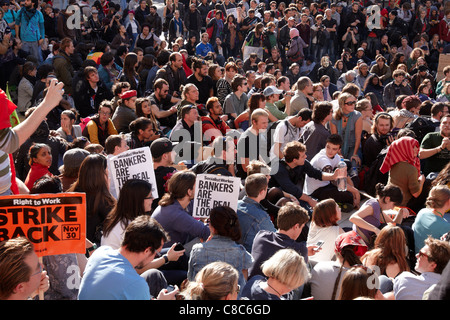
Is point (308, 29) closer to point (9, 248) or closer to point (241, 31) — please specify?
point (241, 31)

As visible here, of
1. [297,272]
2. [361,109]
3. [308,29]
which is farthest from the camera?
[308,29]

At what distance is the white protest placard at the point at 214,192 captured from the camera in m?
5.77

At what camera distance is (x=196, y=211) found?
19.1 ft

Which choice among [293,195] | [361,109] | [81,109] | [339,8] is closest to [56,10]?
[81,109]

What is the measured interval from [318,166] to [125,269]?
15.4 feet

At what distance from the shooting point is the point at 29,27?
527 inches

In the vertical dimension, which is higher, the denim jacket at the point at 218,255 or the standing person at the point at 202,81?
the standing person at the point at 202,81

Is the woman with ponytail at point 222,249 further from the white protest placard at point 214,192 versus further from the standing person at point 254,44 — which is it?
the standing person at point 254,44

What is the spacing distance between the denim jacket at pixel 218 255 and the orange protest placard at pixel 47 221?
2.90 feet

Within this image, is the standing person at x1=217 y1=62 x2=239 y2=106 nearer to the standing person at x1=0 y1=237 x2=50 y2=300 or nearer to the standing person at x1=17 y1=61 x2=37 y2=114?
the standing person at x1=17 y1=61 x2=37 y2=114

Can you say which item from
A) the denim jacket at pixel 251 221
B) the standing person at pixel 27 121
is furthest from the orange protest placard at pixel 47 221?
the denim jacket at pixel 251 221

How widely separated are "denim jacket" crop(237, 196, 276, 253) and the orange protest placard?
5.94 feet

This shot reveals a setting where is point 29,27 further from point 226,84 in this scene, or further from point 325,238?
point 325,238

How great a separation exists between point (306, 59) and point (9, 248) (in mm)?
13491
